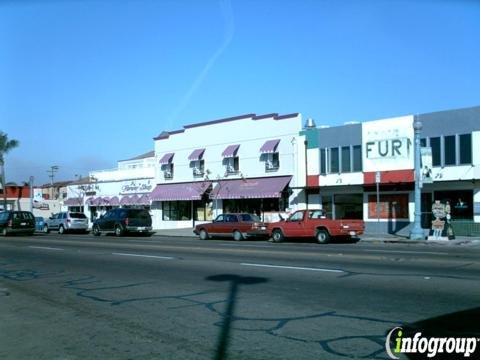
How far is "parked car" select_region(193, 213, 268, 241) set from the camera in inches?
1167

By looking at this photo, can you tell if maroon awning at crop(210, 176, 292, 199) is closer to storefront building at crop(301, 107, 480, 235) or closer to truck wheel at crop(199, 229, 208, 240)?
storefront building at crop(301, 107, 480, 235)

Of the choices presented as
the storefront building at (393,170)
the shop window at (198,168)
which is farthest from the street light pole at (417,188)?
the shop window at (198,168)

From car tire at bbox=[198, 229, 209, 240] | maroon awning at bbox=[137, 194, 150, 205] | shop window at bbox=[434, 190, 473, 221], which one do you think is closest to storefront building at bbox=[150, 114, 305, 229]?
maroon awning at bbox=[137, 194, 150, 205]

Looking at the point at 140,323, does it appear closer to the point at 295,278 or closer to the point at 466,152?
the point at 295,278

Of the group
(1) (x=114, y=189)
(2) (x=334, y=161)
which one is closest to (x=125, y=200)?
(1) (x=114, y=189)

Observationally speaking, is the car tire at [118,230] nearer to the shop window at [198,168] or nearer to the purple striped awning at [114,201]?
the shop window at [198,168]

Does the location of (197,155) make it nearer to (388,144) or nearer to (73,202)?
(388,144)

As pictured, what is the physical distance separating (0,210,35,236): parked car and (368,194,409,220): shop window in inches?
923

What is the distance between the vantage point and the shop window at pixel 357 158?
32.4m

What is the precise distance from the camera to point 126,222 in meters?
35.3

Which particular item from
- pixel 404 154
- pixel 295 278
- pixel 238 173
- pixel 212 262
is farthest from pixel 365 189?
pixel 295 278

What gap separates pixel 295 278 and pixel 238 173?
27.0 m

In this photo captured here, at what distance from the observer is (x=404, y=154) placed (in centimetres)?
3055

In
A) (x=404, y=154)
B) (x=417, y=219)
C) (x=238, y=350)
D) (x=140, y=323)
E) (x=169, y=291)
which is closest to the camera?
(x=238, y=350)
